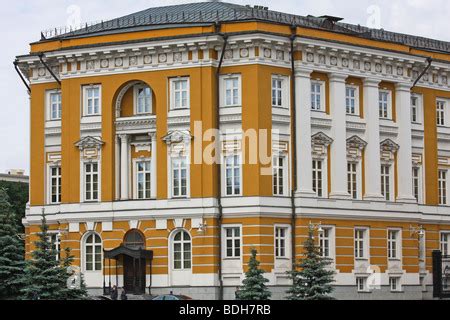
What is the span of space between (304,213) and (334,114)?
17.8 feet

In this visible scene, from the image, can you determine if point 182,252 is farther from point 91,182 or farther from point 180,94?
point 180,94

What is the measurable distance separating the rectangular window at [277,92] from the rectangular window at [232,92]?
165 centimetres

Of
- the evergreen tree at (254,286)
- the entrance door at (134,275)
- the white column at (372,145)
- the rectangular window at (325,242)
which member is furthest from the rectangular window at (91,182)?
the white column at (372,145)

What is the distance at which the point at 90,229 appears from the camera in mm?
56438

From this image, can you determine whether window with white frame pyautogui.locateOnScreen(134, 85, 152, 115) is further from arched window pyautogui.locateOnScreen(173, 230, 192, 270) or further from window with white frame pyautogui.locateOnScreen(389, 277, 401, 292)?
window with white frame pyautogui.locateOnScreen(389, 277, 401, 292)

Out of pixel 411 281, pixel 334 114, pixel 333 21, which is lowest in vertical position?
pixel 411 281

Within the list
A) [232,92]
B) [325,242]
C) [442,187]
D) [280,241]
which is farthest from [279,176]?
[442,187]

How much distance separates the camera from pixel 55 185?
58656 millimetres

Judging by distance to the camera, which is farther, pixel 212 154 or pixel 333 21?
pixel 333 21

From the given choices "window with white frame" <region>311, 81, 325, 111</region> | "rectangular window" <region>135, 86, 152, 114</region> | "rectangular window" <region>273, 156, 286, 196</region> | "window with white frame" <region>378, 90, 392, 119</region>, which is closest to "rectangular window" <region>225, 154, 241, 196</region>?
"rectangular window" <region>273, 156, 286, 196</region>

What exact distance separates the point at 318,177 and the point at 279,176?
260 centimetres
